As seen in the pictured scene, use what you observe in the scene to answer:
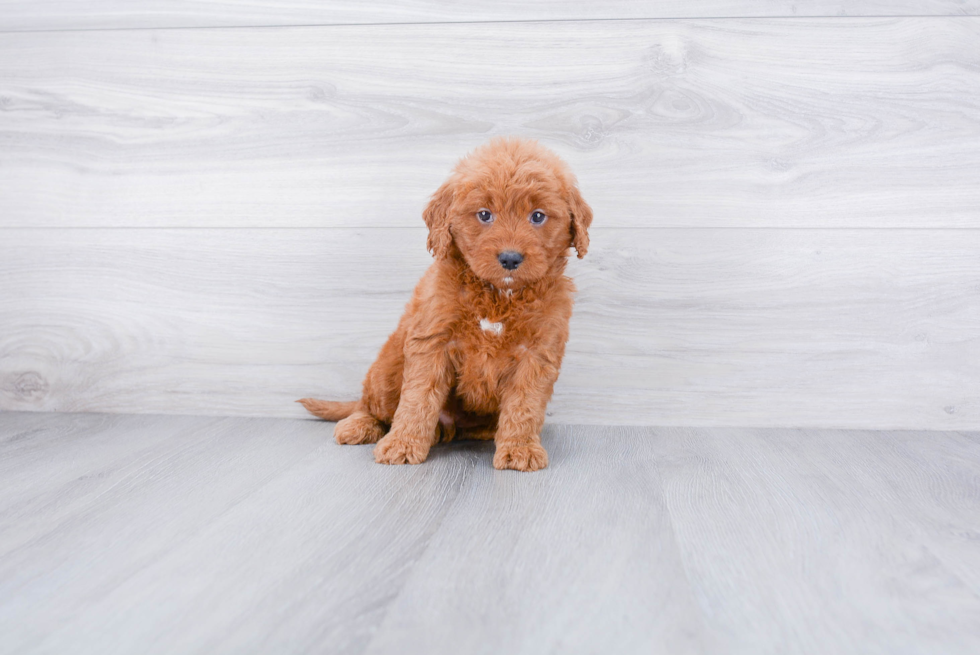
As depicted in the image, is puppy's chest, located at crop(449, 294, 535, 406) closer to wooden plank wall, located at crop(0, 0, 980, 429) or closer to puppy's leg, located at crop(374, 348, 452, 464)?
puppy's leg, located at crop(374, 348, 452, 464)

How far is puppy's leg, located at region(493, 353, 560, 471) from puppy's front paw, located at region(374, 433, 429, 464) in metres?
0.18

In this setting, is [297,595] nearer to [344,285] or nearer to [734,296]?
[344,285]

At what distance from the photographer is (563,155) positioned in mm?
1933

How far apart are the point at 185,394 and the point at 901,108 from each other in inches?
87.8

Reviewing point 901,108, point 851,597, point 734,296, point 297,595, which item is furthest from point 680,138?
point 297,595

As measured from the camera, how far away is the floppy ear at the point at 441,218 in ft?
5.06

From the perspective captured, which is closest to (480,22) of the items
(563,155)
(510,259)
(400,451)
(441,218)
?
(563,155)

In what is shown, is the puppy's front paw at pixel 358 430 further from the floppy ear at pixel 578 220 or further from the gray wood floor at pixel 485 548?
the floppy ear at pixel 578 220

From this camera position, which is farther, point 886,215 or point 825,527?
point 886,215

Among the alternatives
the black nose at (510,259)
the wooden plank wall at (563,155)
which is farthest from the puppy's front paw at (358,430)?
the black nose at (510,259)

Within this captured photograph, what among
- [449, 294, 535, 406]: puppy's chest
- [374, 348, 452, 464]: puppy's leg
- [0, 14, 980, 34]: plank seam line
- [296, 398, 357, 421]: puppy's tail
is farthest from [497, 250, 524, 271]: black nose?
[0, 14, 980, 34]: plank seam line

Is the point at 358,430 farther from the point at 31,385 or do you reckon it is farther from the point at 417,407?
the point at 31,385

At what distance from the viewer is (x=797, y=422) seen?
198 cm

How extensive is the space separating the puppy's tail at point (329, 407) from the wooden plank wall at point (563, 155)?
108mm
